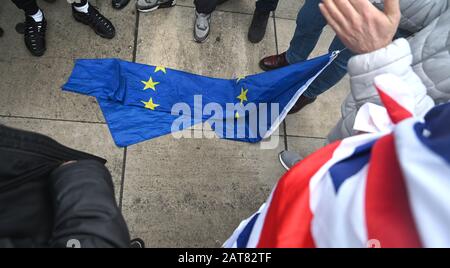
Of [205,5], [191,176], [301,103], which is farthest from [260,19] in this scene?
[191,176]

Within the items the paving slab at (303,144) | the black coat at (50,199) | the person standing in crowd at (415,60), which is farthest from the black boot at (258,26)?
the black coat at (50,199)

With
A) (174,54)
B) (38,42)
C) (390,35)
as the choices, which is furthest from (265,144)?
(38,42)

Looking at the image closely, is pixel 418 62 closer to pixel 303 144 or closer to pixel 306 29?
pixel 306 29

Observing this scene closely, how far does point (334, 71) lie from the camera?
7.97 feet

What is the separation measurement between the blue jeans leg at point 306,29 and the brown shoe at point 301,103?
32cm

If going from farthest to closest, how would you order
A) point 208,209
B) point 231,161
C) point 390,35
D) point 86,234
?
point 231,161, point 208,209, point 390,35, point 86,234

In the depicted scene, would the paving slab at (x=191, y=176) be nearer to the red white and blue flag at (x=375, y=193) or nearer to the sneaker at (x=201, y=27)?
the sneaker at (x=201, y=27)

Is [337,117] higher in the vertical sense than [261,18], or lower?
lower

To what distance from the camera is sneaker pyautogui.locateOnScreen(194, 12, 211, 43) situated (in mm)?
3094

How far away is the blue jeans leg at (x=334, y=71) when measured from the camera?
2.30 m

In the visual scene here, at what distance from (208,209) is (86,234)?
5.12 ft

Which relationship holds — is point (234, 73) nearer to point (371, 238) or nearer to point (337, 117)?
point (337, 117)
